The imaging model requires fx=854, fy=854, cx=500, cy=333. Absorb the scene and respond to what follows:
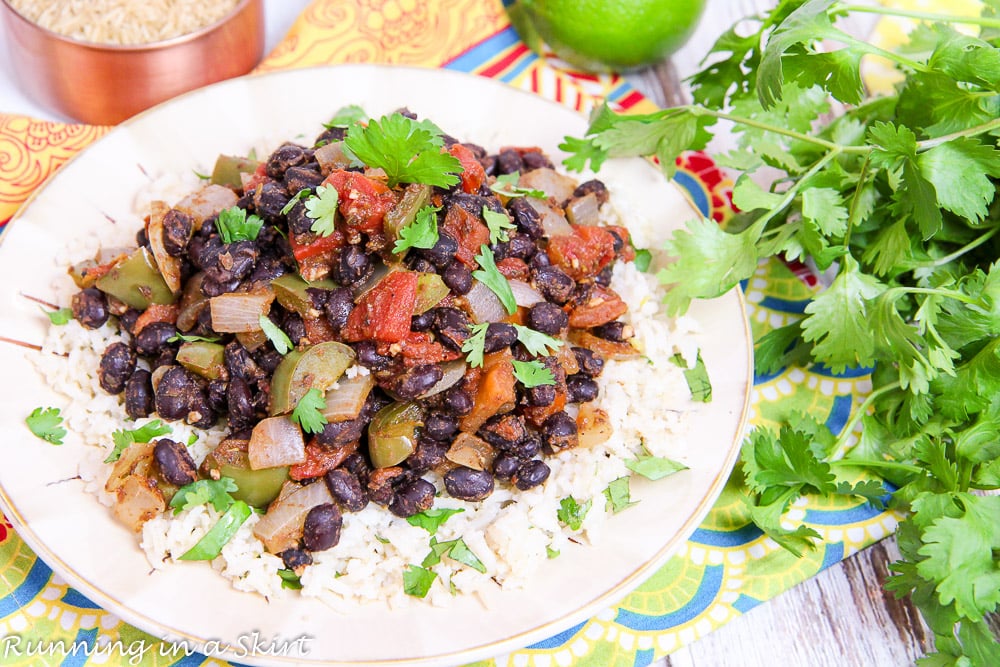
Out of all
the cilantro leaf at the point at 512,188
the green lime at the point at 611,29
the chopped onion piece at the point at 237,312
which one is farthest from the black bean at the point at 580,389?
the green lime at the point at 611,29

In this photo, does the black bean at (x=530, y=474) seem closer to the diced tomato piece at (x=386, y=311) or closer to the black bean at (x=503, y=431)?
the black bean at (x=503, y=431)

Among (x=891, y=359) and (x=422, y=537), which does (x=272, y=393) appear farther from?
(x=891, y=359)

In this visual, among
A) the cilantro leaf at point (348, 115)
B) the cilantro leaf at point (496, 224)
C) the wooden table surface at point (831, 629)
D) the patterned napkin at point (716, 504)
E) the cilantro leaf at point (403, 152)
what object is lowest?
the wooden table surface at point (831, 629)

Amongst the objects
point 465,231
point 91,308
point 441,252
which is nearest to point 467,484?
point 441,252

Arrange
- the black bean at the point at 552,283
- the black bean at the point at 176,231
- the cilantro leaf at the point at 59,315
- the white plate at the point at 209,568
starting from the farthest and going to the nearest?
the cilantro leaf at the point at 59,315
the black bean at the point at 552,283
the black bean at the point at 176,231
the white plate at the point at 209,568

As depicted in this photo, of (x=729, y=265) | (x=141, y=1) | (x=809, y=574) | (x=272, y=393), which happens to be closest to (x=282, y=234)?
(x=272, y=393)

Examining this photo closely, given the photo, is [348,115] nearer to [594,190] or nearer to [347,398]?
[594,190]

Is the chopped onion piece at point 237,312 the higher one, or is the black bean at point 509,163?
the chopped onion piece at point 237,312
